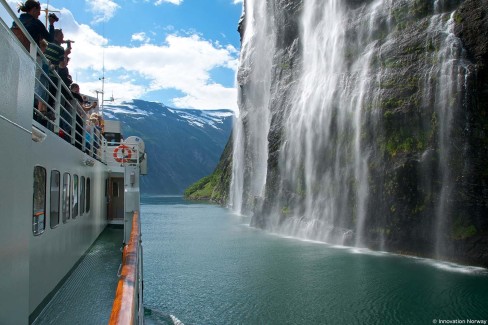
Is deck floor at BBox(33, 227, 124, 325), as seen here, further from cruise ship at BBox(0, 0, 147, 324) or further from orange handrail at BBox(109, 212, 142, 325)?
orange handrail at BBox(109, 212, 142, 325)

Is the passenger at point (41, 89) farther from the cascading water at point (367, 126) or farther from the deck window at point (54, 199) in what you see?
the cascading water at point (367, 126)

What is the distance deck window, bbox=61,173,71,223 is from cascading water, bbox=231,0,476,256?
56.5 feet

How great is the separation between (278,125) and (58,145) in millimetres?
29684

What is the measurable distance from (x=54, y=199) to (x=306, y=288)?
31.5ft

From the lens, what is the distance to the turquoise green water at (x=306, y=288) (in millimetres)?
12023

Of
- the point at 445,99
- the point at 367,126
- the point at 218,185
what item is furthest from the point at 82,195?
the point at 218,185

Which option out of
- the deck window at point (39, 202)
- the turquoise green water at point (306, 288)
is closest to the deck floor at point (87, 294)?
the deck window at point (39, 202)

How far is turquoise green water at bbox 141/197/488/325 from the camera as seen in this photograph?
12023 mm

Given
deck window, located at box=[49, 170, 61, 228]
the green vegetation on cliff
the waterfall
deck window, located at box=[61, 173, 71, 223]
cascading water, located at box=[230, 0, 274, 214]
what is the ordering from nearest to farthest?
1. deck window, located at box=[49, 170, 61, 228]
2. deck window, located at box=[61, 173, 71, 223]
3. the waterfall
4. cascading water, located at box=[230, 0, 274, 214]
5. the green vegetation on cliff

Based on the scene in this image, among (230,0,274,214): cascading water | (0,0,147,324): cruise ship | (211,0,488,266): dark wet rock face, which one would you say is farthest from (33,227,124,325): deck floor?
(230,0,274,214): cascading water

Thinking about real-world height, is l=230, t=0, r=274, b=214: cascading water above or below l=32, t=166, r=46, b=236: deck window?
above

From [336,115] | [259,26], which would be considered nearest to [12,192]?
[336,115]

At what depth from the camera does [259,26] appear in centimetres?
5528

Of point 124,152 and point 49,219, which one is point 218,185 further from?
point 49,219
